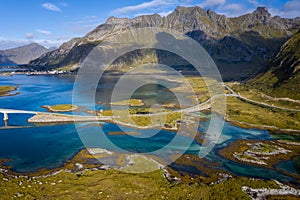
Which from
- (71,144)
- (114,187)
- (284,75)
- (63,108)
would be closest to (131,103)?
(63,108)

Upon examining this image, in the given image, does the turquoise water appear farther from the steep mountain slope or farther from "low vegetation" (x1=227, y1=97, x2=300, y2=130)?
the steep mountain slope

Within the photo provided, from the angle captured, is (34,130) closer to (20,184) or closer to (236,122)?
(20,184)

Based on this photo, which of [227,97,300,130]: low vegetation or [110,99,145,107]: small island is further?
[110,99,145,107]: small island

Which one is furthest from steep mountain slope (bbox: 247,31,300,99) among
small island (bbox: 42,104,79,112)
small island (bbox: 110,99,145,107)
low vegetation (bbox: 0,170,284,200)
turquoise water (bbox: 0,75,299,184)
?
small island (bbox: 42,104,79,112)

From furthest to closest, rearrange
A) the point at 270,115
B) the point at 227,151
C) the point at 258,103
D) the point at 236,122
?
the point at 258,103
the point at 270,115
the point at 236,122
the point at 227,151

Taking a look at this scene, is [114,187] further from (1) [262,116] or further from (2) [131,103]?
(2) [131,103]

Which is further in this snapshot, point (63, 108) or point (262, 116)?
point (63, 108)

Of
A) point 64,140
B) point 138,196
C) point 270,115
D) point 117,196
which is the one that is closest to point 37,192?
point 117,196

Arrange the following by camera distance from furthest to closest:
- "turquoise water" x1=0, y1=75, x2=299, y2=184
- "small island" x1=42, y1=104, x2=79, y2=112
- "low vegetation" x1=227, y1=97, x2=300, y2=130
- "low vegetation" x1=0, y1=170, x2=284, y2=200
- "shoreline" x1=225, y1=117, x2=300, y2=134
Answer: "small island" x1=42, y1=104, x2=79, y2=112, "low vegetation" x1=227, y1=97, x2=300, y2=130, "shoreline" x1=225, y1=117, x2=300, y2=134, "turquoise water" x1=0, y1=75, x2=299, y2=184, "low vegetation" x1=0, y1=170, x2=284, y2=200
